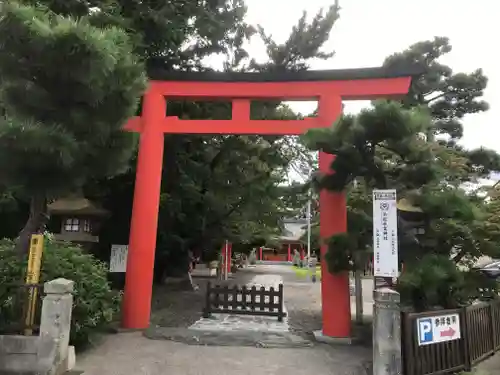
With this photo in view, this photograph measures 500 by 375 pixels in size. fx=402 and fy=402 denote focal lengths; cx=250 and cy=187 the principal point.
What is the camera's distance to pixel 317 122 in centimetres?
899

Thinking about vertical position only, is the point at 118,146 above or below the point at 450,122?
below

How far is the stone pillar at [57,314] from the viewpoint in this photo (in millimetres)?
5754

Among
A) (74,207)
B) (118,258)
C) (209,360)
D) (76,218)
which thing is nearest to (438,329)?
(209,360)

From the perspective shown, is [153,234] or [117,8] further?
[117,8]

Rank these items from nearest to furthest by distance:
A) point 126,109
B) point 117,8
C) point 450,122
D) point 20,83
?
point 20,83, point 126,109, point 117,8, point 450,122

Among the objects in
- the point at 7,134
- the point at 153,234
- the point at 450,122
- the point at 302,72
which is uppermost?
the point at 450,122

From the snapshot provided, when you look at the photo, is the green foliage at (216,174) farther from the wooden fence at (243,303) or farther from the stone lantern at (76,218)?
the wooden fence at (243,303)

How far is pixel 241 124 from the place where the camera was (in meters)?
9.20

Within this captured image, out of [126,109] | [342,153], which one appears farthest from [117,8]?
[342,153]

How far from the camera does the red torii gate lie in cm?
855

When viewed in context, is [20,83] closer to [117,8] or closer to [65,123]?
[65,123]

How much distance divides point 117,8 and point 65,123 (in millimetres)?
4649

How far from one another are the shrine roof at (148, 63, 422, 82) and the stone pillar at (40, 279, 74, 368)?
17.7 ft

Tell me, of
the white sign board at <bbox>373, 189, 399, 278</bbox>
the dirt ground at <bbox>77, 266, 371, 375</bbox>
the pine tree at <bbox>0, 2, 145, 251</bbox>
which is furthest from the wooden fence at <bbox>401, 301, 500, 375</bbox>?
the pine tree at <bbox>0, 2, 145, 251</bbox>
